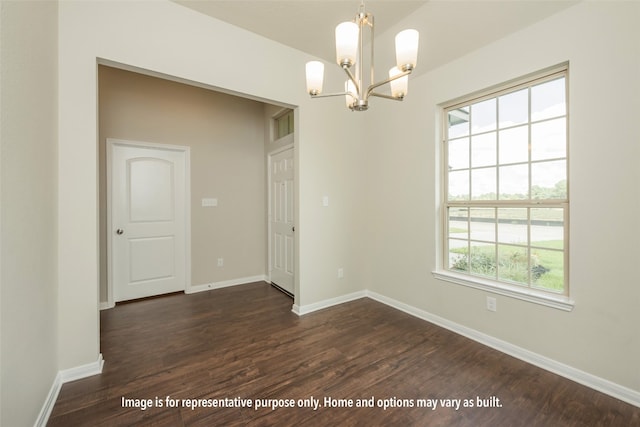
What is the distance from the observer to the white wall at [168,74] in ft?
6.25

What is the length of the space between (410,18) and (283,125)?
2109 mm

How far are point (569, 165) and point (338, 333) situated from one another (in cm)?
A: 234

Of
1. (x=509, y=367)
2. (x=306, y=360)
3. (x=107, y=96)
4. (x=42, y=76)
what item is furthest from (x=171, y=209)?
(x=509, y=367)

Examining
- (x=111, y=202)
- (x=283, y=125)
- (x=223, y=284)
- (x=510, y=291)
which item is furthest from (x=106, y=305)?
(x=510, y=291)

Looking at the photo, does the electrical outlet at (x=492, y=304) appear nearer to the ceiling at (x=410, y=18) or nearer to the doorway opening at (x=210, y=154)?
the doorway opening at (x=210, y=154)

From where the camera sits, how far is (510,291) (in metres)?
2.21

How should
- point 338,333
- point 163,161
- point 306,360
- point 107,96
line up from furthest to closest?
point 163,161, point 107,96, point 338,333, point 306,360

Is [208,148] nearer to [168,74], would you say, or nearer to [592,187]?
[168,74]

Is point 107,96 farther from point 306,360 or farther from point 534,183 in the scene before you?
point 534,183

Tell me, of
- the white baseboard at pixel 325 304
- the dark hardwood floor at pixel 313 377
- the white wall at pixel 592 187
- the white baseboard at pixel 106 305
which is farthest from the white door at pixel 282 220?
the white wall at pixel 592 187

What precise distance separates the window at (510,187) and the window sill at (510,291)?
0.06 feet

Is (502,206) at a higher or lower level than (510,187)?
lower

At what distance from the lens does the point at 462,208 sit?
2646 mm

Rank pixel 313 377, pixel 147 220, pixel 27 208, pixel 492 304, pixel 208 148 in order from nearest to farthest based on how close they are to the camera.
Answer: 1. pixel 27 208
2. pixel 313 377
3. pixel 492 304
4. pixel 147 220
5. pixel 208 148
